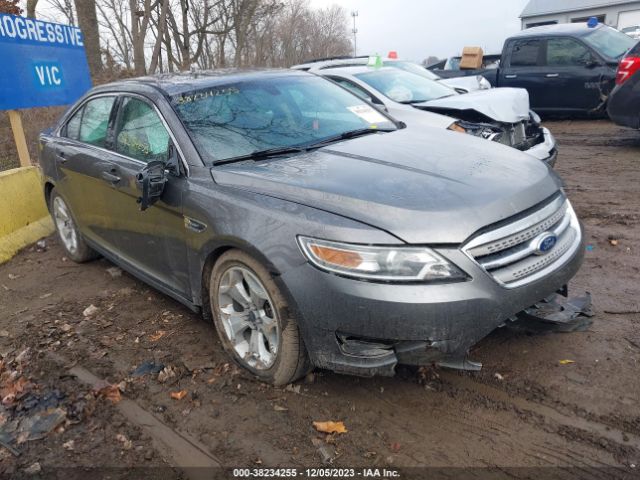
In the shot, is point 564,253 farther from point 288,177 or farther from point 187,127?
point 187,127

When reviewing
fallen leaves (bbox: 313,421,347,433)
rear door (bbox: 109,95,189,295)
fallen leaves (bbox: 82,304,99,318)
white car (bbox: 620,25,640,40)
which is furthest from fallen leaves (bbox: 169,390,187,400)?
white car (bbox: 620,25,640,40)

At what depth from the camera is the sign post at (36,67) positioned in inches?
239

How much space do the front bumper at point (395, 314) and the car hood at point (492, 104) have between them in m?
4.10

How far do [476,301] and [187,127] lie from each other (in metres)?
2.01

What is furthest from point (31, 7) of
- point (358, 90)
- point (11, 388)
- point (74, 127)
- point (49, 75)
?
point (11, 388)

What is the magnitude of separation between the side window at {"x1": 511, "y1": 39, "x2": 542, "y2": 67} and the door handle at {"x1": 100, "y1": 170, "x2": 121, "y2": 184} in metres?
9.50

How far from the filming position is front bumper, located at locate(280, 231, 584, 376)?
237cm

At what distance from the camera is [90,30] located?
15.2m

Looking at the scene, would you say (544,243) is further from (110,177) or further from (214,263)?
(110,177)

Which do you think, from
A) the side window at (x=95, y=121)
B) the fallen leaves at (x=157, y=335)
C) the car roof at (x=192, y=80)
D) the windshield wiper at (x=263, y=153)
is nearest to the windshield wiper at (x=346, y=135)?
the windshield wiper at (x=263, y=153)

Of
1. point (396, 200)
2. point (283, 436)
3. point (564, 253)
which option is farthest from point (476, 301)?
point (283, 436)

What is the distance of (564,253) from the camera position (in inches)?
112

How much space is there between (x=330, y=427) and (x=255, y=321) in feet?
2.28

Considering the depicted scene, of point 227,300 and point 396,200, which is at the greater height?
point 396,200
